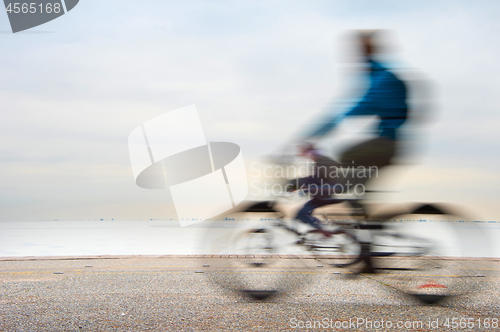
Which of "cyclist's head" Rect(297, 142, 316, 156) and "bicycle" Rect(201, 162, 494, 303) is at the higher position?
"cyclist's head" Rect(297, 142, 316, 156)

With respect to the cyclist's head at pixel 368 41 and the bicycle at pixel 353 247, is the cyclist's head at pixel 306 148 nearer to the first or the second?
the bicycle at pixel 353 247

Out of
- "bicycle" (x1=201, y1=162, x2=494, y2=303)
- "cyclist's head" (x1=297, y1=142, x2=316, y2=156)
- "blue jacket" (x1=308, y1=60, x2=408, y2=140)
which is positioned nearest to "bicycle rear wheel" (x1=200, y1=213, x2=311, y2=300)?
"bicycle" (x1=201, y1=162, x2=494, y2=303)

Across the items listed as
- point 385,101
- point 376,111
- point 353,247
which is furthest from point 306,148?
point 353,247

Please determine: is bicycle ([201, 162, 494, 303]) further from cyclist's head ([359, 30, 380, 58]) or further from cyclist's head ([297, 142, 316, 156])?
cyclist's head ([359, 30, 380, 58])

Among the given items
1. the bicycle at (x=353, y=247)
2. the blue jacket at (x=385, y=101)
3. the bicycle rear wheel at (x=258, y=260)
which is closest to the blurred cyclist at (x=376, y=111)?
the blue jacket at (x=385, y=101)

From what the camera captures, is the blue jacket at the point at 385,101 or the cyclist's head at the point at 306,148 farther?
the cyclist's head at the point at 306,148

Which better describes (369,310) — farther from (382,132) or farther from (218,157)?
(218,157)

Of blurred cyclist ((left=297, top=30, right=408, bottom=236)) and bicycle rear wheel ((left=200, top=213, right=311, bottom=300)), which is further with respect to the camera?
bicycle rear wheel ((left=200, top=213, right=311, bottom=300))

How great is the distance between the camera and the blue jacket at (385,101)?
344cm

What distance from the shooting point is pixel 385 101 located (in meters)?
3.46

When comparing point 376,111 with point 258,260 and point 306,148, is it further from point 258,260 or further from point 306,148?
point 258,260

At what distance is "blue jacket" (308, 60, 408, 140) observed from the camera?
3439mm

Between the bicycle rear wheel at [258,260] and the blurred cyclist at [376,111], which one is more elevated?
the blurred cyclist at [376,111]

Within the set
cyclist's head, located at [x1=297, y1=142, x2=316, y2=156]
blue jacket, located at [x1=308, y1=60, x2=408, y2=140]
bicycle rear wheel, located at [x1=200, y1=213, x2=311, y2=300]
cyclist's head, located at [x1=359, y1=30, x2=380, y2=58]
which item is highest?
cyclist's head, located at [x1=359, y1=30, x2=380, y2=58]
